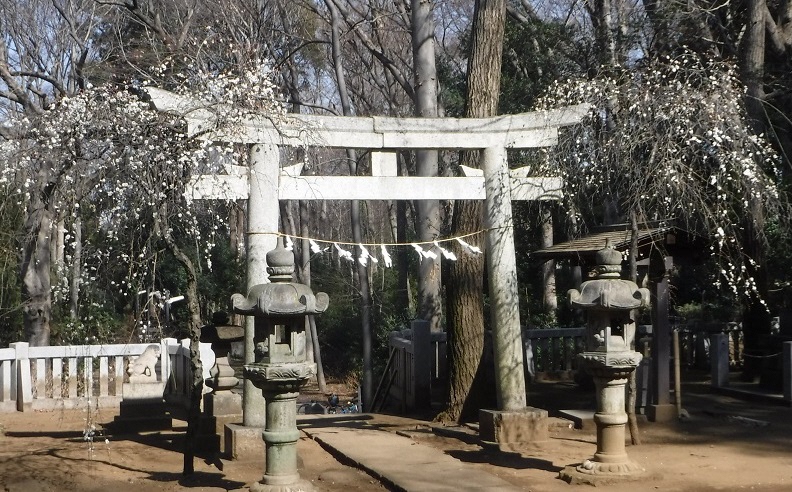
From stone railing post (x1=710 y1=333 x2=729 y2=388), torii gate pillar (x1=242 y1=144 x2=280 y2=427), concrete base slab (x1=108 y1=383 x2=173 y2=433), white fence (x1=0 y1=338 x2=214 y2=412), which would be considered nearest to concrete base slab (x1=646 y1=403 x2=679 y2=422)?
stone railing post (x1=710 y1=333 x2=729 y2=388)

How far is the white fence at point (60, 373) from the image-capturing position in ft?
44.9

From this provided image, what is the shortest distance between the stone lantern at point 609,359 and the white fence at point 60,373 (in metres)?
7.12

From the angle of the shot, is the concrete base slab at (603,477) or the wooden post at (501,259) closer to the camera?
the concrete base slab at (603,477)

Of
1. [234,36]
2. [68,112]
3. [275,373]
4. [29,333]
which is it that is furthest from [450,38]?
[275,373]

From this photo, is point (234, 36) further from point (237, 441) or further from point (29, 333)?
point (237, 441)

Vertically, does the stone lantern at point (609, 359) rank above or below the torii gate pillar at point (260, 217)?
below

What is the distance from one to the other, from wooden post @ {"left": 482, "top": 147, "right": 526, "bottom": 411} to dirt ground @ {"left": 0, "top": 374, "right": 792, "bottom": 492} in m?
1.12

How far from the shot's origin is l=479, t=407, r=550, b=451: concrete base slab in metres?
9.68

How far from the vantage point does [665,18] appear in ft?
51.5

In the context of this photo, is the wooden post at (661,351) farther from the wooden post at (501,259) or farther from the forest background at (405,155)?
the wooden post at (501,259)

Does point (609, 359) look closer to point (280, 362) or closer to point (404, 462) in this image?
point (404, 462)

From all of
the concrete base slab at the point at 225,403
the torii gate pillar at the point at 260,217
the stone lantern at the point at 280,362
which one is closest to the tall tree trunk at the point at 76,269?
the torii gate pillar at the point at 260,217

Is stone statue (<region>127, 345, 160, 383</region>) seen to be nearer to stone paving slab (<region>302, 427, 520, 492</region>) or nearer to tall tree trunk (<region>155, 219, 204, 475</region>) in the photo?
stone paving slab (<region>302, 427, 520, 492</region>)

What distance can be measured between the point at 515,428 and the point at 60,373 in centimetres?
846
